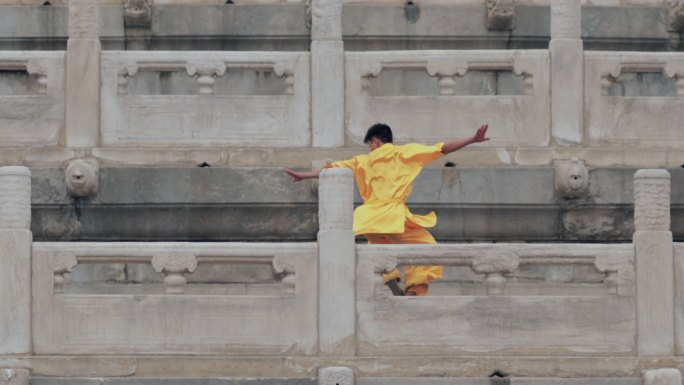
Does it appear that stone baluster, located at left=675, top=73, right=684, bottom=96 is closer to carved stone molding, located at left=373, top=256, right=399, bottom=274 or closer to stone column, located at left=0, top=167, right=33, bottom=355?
carved stone molding, located at left=373, top=256, right=399, bottom=274

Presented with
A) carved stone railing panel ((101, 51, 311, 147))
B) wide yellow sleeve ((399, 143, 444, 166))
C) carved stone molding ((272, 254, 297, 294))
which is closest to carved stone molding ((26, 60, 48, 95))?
carved stone railing panel ((101, 51, 311, 147))

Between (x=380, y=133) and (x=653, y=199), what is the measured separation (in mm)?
2308

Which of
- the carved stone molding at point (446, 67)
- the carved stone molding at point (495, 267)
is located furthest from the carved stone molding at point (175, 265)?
the carved stone molding at point (446, 67)

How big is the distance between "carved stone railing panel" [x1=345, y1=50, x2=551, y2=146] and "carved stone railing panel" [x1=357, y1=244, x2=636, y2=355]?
233 centimetres

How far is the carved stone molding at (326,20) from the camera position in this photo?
23.6m

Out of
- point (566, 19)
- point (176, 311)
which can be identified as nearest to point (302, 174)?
point (176, 311)

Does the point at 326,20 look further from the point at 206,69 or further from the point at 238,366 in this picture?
the point at 238,366

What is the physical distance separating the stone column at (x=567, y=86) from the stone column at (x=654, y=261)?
2.22 m

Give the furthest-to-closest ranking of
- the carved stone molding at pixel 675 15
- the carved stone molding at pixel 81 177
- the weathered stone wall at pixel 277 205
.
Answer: the carved stone molding at pixel 675 15, the weathered stone wall at pixel 277 205, the carved stone molding at pixel 81 177

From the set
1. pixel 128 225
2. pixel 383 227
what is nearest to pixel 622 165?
pixel 383 227

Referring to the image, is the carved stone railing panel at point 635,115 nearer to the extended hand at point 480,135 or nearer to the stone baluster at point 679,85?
the stone baluster at point 679,85

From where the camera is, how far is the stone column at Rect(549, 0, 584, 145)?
2350cm

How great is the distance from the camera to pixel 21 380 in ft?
68.7

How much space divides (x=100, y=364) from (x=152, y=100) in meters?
3.12
